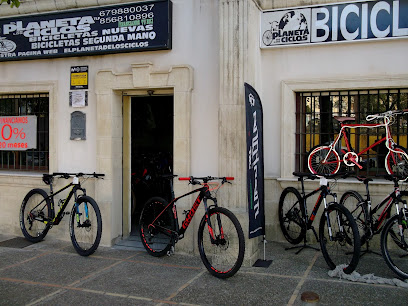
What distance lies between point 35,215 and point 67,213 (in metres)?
0.81

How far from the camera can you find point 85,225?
713 centimetres

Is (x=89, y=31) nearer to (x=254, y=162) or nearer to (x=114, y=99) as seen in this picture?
(x=114, y=99)

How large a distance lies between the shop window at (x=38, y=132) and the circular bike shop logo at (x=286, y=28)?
13.9 feet

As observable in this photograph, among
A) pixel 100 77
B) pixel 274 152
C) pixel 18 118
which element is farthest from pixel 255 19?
pixel 18 118

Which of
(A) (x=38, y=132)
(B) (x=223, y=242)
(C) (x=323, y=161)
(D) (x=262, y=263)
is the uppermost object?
(A) (x=38, y=132)

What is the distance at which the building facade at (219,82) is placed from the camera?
22.0ft

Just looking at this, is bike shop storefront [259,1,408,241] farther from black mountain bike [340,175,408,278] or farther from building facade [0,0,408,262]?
black mountain bike [340,175,408,278]

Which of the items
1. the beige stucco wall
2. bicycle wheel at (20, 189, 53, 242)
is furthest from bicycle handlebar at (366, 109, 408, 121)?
bicycle wheel at (20, 189, 53, 242)

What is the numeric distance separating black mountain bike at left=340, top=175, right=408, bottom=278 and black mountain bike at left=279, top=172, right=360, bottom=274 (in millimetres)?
339

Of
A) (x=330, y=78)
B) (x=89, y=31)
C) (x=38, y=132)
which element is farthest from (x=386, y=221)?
(x=38, y=132)

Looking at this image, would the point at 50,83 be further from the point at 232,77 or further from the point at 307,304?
the point at 307,304

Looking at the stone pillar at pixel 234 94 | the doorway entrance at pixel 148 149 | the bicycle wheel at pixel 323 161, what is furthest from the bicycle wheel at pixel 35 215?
the bicycle wheel at pixel 323 161

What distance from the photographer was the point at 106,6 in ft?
25.5

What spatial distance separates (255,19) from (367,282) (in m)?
4.13
